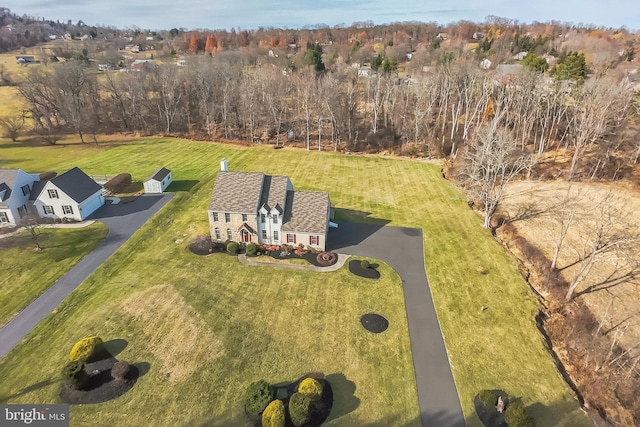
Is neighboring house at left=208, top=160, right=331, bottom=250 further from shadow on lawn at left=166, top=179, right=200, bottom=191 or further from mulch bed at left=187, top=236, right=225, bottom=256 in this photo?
shadow on lawn at left=166, top=179, right=200, bottom=191

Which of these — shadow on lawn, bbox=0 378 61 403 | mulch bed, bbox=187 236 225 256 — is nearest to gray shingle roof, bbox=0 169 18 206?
mulch bed, bbox=187 236 225 256

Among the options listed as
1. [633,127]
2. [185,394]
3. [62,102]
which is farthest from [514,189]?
[62,102]

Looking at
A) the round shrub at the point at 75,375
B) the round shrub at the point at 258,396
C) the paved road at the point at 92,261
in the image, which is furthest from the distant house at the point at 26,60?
the round shrub at the point at 258,396

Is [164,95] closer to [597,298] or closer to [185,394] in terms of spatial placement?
[185,394]

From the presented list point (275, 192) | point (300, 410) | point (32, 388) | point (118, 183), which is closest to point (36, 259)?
point (32, 388)

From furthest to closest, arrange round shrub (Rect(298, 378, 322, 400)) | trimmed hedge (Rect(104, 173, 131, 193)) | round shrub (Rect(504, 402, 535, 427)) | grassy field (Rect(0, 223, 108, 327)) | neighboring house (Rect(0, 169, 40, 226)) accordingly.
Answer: trimmed hedge (Rect(104, 173, 131, 193)), neighboring house (Rect(0, 169, 40, 226)), grassy field (Rect(0, 223, 108, 327)), round shrub (Rect(298, 378, 322, 400)), round shrub (Rect(504, 402, 535, 427))

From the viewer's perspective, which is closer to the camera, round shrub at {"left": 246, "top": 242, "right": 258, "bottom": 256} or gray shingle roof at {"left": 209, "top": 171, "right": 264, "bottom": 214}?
round shrub at {"left": 246, "top": 242, "right": 258, "bottom": 256}

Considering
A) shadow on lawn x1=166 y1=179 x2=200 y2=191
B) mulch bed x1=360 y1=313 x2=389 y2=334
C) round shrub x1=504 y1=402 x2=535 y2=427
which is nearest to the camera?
round shrub x1=504 y1=402 x2=535 y2=427
